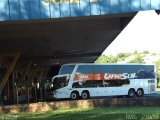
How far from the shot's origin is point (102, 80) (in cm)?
3638

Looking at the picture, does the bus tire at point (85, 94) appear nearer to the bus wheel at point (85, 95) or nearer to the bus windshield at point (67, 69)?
the bus wheel at point (85, 95)

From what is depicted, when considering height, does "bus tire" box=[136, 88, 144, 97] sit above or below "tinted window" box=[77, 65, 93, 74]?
below

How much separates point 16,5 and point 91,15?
2.71 metres

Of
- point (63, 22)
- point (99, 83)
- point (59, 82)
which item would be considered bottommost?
point (99, 83)

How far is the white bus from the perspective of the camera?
115 feet

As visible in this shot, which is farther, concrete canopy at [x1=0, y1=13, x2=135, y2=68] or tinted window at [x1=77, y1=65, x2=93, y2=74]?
tinted window at [x1=77, y1=65, x2=93, y2=74]

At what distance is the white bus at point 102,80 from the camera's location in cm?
3503

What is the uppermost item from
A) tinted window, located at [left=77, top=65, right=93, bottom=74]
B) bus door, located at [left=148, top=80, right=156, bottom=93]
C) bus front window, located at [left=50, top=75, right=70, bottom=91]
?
tinted window, located at [left=77, top=65, right=93, bottom=74]

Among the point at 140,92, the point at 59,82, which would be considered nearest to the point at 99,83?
the point at 59,82

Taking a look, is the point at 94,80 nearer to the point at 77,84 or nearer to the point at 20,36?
the point at 77,84

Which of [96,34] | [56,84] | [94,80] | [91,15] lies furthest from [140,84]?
[91,15]

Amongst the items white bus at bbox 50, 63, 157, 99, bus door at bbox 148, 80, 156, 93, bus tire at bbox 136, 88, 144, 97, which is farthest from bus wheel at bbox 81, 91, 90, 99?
bus door at bbox 148, 80, 156, 93

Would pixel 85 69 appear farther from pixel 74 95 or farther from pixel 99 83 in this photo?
pixel 74 95

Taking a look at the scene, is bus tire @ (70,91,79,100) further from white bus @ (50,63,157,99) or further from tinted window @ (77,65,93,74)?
tinted window @ (77,65,93,74)
